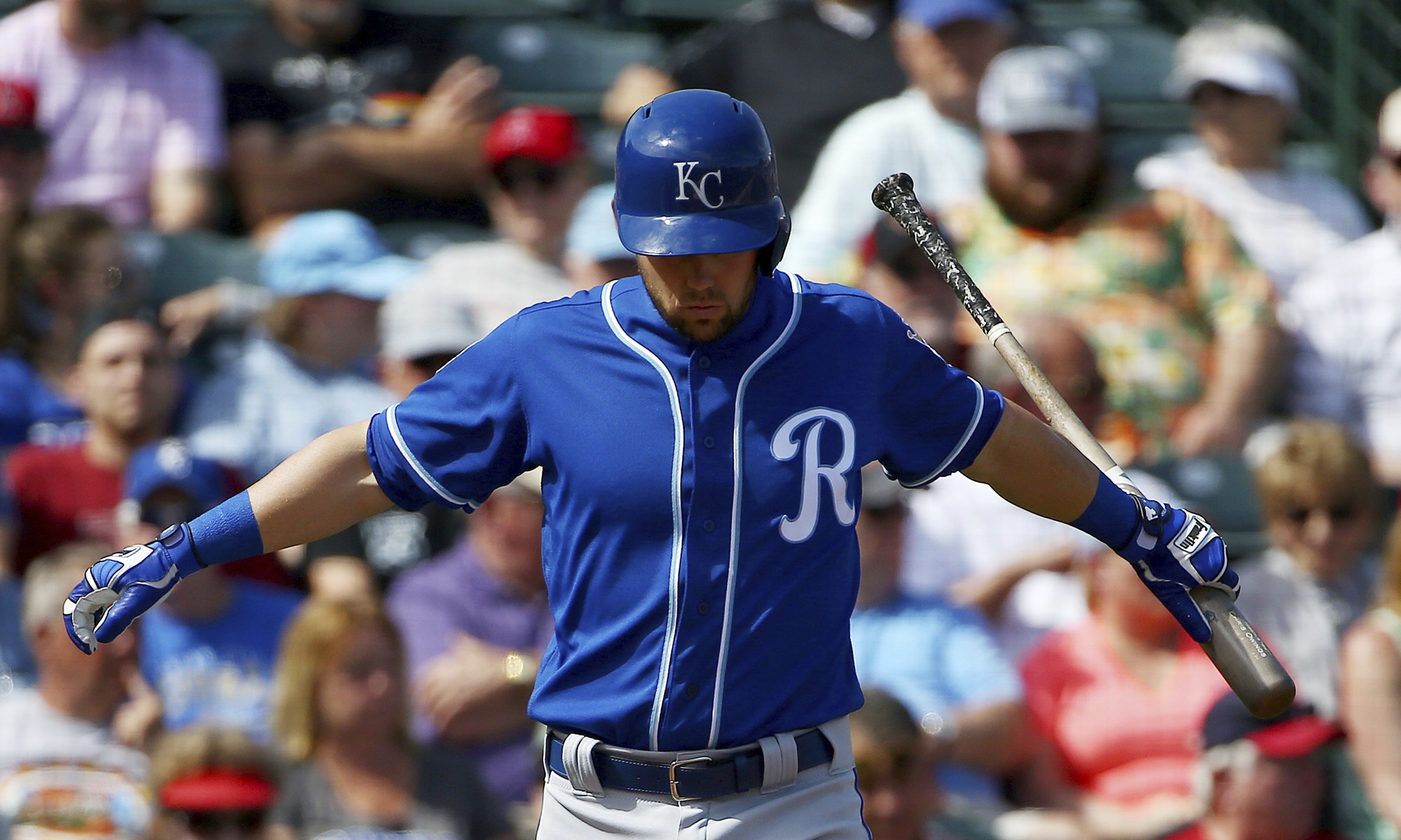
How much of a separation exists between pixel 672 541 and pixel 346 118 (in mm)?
3591

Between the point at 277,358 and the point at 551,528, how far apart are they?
2.66 meters

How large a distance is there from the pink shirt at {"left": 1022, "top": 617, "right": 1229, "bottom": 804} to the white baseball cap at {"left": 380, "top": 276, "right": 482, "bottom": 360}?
181cm

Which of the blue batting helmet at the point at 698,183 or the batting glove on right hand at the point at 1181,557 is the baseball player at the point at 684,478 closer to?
the blue batting helmet at the point at 698,183

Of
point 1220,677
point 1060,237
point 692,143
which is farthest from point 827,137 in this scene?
point 692,143

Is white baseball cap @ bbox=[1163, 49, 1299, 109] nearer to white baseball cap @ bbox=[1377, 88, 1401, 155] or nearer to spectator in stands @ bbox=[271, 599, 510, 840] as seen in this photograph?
white baseball cap @ bbox=[1377, 88, 1401, 155]

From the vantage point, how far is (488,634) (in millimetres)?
4598

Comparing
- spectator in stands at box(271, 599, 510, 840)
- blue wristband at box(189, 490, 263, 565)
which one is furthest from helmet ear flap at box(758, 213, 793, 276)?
spectator in stands at box(271, 599, 510, 840)

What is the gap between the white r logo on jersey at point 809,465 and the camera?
2.69 metres

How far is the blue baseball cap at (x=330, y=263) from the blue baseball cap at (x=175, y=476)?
2.51 ft

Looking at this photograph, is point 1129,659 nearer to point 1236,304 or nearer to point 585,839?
point 1236,304

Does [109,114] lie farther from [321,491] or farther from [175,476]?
[321,491]

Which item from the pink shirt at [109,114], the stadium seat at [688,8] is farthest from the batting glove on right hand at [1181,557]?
the stadium seat at [688,8]

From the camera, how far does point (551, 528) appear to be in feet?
9.12

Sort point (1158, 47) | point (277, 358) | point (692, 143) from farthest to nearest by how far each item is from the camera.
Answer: point (1158, 47) → point (277, 358) → point (692, 143)
